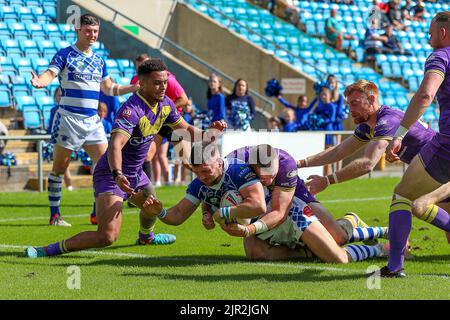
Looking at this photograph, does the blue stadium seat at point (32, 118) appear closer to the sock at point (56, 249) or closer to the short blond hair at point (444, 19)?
the sock at point (56, 249)

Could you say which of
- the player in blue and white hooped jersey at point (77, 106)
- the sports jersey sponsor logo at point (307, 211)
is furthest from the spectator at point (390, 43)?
the sports jersey sponsor logo at point (307, 211)

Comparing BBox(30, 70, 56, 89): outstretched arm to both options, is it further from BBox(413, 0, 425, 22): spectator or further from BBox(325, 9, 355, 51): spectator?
BBox(413, 0, 425, 22): spectator

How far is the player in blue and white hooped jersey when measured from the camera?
1159 cm

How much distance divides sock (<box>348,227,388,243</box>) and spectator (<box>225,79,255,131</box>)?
10307mm

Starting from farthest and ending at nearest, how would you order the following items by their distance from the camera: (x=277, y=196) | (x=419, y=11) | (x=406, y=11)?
(x=419, y=11)
(x=406, y=11)
(x=277, y=196)

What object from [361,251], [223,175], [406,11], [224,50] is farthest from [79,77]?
[406,11]

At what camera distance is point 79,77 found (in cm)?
1170

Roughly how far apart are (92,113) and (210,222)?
181 inches

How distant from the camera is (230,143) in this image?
56.5 feet

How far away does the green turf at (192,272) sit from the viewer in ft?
23.4

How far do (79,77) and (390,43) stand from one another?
794 inches

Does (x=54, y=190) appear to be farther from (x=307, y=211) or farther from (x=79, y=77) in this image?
(x=307, y=211)

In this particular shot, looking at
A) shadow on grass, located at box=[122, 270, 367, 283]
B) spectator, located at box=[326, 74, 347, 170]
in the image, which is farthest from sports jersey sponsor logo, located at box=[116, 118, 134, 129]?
spectator, located at box=[326, 74, 347, 170]
